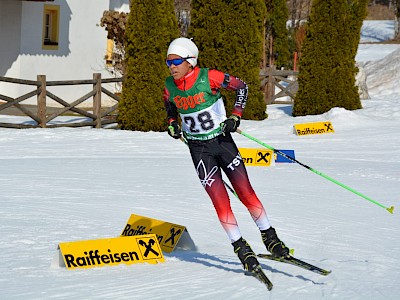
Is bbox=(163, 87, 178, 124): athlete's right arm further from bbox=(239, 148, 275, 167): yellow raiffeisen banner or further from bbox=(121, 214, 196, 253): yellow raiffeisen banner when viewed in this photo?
bbox=(239, 148, 275, 167): yellow raiffeisen banner

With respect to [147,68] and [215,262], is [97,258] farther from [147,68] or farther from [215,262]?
[147,68]

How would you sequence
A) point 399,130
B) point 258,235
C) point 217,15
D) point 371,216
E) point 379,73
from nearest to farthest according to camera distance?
point 258,235
point 371,216
point 399,130
point 217,15
point 379,73

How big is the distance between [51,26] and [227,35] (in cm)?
1022

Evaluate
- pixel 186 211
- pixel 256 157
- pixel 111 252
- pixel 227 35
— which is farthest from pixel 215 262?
pixel 227 35

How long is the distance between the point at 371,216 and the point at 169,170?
413cm

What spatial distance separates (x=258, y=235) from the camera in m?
8.64

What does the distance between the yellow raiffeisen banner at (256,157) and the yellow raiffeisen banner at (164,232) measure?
5.71 metres

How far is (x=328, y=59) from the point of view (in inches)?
839

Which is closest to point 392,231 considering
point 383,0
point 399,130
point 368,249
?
point 368,249

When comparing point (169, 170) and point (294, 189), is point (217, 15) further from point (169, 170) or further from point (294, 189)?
point (294, 189)

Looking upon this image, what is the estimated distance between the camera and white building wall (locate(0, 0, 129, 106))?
88.0ft

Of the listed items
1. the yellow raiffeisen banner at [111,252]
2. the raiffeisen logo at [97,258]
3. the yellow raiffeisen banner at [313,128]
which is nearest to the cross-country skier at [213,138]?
the yellow raiffeisen banner at [111,252]

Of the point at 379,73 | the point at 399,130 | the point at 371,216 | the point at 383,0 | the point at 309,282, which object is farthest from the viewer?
the point at 383,0

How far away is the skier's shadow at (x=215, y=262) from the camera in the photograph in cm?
702
